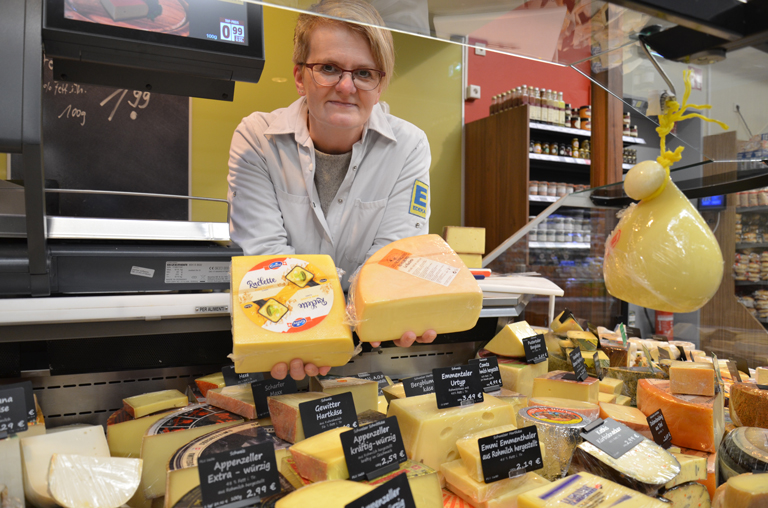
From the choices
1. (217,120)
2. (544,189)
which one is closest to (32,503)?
(217,120)

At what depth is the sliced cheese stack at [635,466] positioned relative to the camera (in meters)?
0.96

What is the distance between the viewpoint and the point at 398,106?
5.53 metres

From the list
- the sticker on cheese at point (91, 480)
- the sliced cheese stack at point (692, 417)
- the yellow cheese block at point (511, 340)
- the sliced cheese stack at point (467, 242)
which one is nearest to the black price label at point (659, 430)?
the sliced cheese stack at point (692, 417)

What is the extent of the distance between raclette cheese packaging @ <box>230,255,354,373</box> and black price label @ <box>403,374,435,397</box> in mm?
207

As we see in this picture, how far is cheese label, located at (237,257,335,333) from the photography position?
43.1 inches

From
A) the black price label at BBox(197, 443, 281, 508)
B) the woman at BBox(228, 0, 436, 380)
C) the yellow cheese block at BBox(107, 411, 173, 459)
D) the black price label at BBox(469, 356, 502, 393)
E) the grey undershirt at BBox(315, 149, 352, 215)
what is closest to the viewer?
the black price label at BBox(197, 443, 281, 508)

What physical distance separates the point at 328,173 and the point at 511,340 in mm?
973

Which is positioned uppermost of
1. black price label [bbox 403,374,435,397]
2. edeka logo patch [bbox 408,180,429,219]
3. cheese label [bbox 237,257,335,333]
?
edeka logo patch [bbox 408,180,429,219]

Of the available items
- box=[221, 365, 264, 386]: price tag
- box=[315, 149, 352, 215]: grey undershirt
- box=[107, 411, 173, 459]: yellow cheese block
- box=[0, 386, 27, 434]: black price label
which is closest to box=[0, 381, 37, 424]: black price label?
box=[0, 386, 27, 434]: black price label

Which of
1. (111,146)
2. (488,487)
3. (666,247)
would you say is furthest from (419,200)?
(111,146)

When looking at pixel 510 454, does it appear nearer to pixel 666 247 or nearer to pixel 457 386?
pixel 457 386

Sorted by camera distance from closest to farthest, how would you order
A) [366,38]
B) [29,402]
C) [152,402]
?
[29,402] → [152,402] → [366,38]

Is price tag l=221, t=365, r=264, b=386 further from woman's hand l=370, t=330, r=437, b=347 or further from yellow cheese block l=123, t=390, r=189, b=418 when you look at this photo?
woman's hand l=370, t=330, r=437, b=347

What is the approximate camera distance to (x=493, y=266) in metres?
3.23
